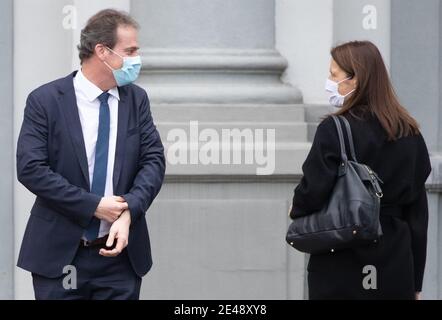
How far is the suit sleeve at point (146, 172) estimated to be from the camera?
453 centimetres

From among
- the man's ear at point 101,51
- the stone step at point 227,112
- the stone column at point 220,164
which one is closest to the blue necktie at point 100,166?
the man's ear at point 101,51

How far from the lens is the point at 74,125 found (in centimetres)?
455

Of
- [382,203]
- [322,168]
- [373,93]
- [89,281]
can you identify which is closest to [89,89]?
[89,281]

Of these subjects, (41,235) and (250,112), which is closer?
(41,235)

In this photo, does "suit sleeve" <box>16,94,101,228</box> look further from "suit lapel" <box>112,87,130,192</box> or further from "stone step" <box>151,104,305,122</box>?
"stone step" <box>151,104,305,122</box>

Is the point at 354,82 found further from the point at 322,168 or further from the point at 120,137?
the point at 120,137

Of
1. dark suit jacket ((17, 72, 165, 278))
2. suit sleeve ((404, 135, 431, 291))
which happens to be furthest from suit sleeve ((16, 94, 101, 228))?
suit sleeve ((404, 135, 431, 291))

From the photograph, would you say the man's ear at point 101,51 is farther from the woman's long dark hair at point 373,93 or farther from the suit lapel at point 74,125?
the woman's long dark hair at point 373,93

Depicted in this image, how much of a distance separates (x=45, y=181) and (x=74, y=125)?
0.27 m

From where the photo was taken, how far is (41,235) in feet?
14.9

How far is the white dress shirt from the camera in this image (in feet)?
15.0

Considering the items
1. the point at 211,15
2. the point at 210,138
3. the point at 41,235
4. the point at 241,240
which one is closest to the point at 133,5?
the point at 211,15

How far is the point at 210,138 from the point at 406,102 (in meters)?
1.38

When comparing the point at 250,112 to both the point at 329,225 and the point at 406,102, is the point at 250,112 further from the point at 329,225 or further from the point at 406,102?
the point at 329,225
